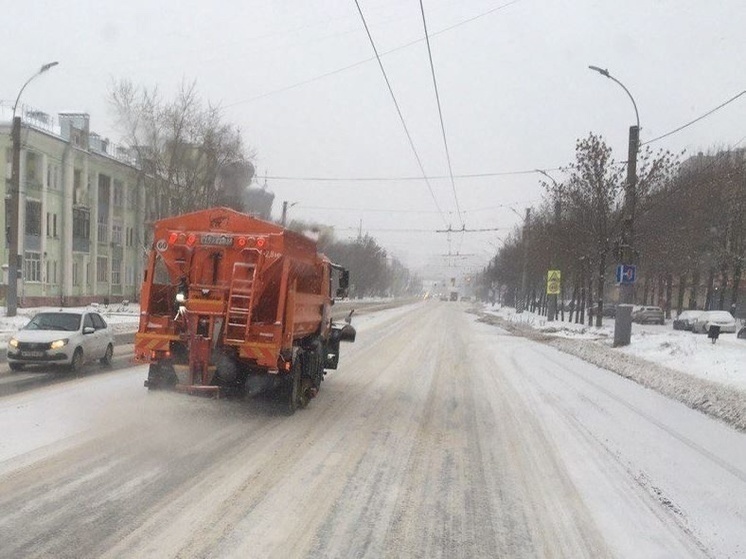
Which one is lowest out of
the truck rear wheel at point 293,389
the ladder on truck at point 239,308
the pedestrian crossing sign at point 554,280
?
the truck rear wheel at point 293,389

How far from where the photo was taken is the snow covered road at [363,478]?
5.16m

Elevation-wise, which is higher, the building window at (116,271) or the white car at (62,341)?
the building window at (116,271)

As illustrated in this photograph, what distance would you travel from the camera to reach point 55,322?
15.4 m

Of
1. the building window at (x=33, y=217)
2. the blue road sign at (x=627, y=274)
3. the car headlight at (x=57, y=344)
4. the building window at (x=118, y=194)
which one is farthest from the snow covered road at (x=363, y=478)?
the building window at (x=118, y=194)

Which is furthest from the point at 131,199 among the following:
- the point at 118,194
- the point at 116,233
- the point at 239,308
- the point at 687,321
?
the point at 239,308

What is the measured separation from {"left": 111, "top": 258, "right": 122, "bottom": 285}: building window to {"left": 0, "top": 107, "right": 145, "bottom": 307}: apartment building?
0.25 feet

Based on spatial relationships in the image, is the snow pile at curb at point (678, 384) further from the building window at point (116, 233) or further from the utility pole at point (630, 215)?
the building window at point (116, 233)

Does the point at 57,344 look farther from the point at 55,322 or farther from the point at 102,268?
the point at 102,268

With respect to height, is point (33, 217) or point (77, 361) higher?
point (33, 217)

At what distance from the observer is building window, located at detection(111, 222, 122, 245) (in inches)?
2073

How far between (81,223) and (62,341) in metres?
36.1

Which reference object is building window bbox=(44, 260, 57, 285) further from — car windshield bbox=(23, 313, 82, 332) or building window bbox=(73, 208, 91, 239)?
car windshield bbox=(23, 313, 82, 332)

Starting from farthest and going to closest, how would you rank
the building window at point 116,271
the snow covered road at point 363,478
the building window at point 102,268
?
the building window at point 116,271
the building window at point 102,268
the snow covered road at point 363,478

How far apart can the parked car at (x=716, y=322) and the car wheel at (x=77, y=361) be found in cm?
3321
